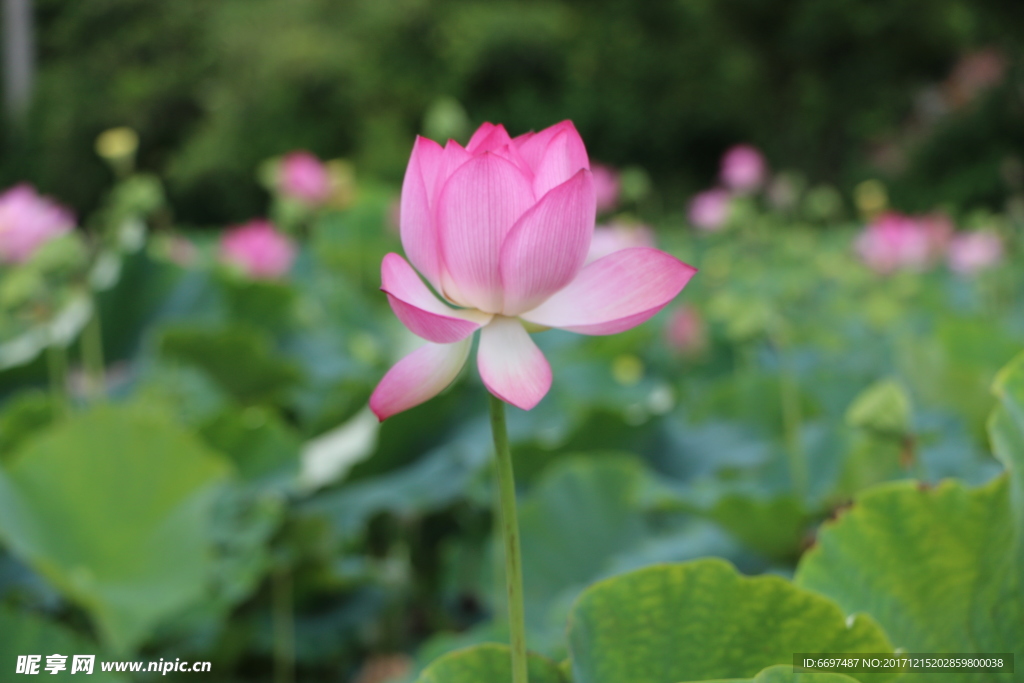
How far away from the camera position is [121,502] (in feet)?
2.20

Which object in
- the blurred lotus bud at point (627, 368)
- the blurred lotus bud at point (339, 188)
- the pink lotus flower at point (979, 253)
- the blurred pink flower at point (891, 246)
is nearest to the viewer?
the blurred lotus bud at point (627, 368)

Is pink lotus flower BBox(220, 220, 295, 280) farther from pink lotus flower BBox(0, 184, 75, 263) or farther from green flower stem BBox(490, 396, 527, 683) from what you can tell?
green flower stem BBox(490, 396, 527, 683)

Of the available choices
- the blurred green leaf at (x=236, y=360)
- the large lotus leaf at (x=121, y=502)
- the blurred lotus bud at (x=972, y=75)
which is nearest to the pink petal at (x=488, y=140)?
the large lotus leaf at (x=121, y=502)

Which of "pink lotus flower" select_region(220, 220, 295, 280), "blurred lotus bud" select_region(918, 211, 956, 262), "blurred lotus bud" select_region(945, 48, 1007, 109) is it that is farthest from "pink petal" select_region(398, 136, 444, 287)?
"blurred lotus bud" select_region(945, 48, 1007, 109)

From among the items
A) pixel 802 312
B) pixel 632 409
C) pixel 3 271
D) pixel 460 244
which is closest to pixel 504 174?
pixel 460 244

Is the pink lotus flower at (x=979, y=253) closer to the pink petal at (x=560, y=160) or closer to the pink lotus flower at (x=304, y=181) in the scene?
the pink lotus flower at (x=304, y=181)

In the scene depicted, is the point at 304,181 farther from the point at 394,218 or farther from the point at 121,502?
the point at 121,502

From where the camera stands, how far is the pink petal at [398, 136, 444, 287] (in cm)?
27

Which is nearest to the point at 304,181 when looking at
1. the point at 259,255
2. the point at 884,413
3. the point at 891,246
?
the point at 259,255

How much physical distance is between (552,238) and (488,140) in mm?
46

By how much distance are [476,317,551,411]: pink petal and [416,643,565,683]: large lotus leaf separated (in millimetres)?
92

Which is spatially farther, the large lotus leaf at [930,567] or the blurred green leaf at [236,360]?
the blurred green leaf at [236,360]

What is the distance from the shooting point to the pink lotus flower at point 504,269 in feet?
0.84

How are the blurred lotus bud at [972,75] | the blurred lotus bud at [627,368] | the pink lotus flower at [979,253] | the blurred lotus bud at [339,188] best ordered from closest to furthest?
the blurred lotus bud at [627,368]
the pink lotus flower at [979,253]
the blurred lotus bud at [339,188]
the blurred lotus bud at [972,75]
